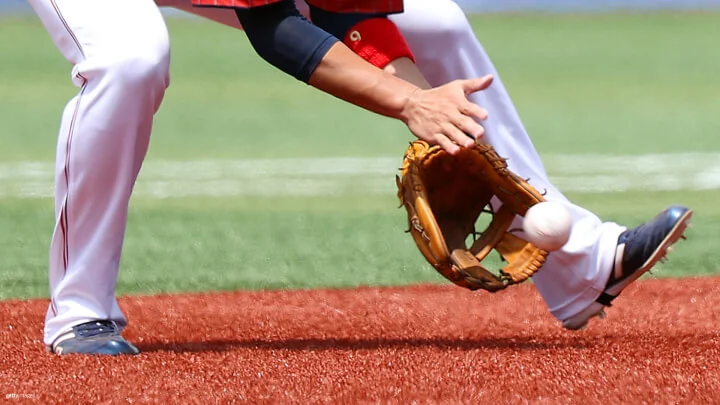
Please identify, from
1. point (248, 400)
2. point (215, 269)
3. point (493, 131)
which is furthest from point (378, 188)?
point (248, 400)

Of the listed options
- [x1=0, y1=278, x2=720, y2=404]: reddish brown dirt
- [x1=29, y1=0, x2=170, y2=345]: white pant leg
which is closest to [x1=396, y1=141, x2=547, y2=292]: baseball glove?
[x1=0, y1=278, x2=720, y2=404]: reddish brown dirt

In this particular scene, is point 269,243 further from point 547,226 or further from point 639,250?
point 547,226

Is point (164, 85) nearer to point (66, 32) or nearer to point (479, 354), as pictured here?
point (66, 32)

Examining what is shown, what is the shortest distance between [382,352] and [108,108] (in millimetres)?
787

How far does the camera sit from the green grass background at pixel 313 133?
494 cm

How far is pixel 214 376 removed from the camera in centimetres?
266

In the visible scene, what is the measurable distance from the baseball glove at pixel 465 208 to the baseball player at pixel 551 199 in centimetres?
14

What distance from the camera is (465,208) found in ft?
10.2

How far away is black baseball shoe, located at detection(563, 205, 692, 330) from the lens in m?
3.05

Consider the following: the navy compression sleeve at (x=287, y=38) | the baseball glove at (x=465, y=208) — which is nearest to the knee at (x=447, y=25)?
the baseball glove at (x=465, y=208)

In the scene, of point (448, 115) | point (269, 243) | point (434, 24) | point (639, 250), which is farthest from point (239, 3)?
point (269, 243)

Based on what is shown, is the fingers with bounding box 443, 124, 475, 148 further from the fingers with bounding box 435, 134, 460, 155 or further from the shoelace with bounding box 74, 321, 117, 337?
the shoelace with bounding box 74, 321, 117, 337

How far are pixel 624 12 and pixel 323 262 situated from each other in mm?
18466

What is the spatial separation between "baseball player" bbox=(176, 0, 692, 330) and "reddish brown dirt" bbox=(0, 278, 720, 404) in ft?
0.36
